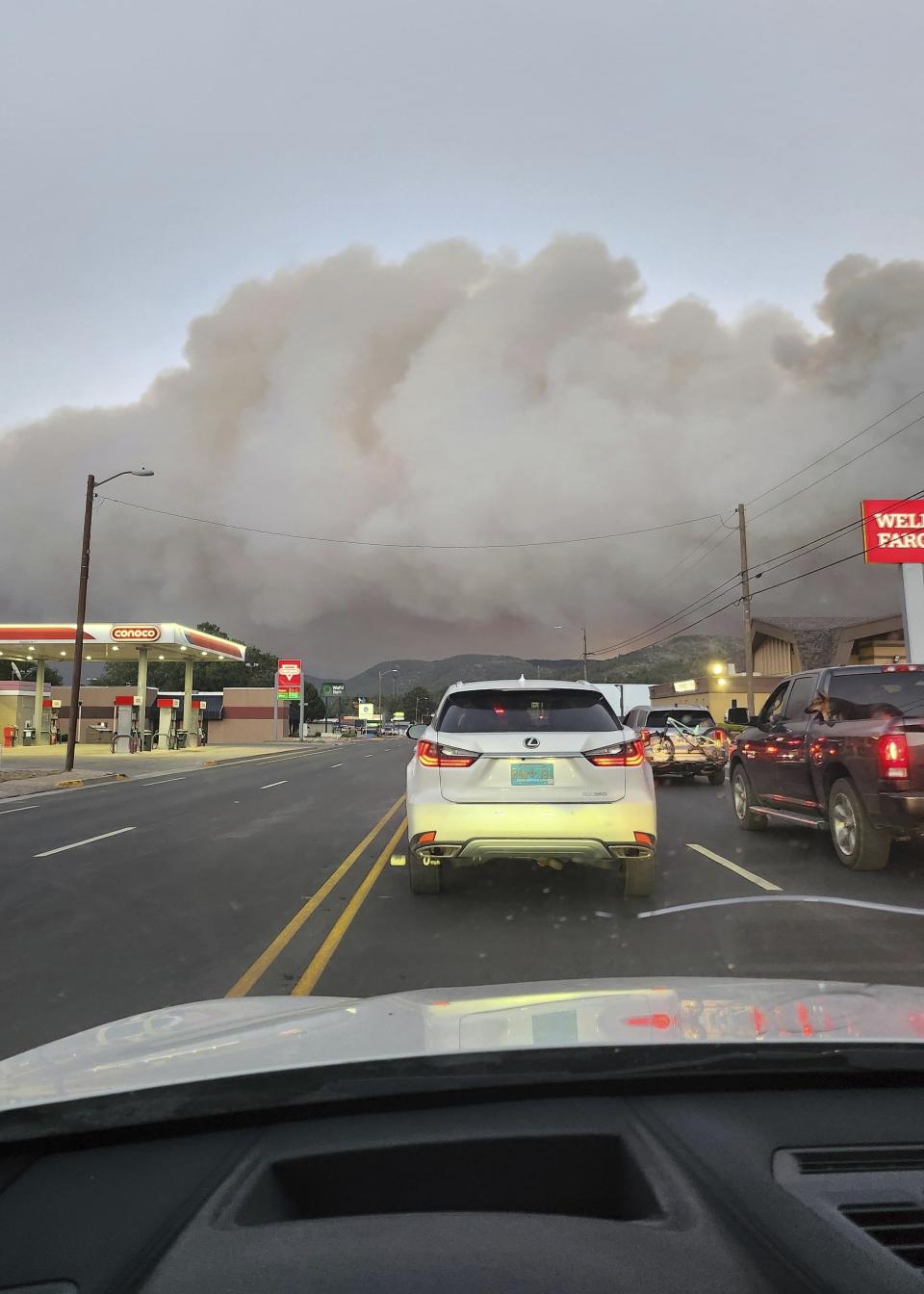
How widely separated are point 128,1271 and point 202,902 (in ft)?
21.7

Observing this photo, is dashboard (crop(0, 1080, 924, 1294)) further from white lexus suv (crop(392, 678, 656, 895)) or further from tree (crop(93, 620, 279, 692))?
tree (crop(93, 620, 279, 692))

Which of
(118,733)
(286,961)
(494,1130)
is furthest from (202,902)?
(118,733)

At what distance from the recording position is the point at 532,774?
7.14m

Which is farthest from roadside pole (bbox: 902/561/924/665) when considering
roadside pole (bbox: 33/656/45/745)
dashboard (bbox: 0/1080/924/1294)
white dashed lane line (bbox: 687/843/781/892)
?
roadside pole (bbox: 33/656/45/745)

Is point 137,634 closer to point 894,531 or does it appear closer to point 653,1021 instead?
point 894,531

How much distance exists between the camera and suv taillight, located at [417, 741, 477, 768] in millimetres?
7199

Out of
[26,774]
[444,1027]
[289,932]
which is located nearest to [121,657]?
[26,774]

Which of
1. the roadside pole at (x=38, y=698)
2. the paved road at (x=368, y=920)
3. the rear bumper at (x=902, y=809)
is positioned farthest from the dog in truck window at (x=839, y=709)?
the roadside pole at (x=38, y=698)

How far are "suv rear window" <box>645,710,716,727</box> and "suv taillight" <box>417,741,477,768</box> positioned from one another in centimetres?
1388

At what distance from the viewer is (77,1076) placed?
2.27 meters

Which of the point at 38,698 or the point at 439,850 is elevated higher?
the point at 38,698

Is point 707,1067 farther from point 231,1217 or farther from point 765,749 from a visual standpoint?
point 765,749

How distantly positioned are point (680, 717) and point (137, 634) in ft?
109

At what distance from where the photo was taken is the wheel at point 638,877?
750 centimetres
